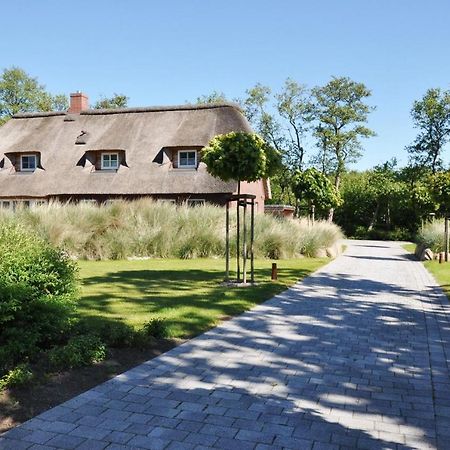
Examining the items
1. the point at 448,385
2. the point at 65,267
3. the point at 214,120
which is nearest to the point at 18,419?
A: the point at 65,267

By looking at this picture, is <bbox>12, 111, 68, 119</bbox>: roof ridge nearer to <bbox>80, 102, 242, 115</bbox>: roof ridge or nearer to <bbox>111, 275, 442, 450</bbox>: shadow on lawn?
<bbox>80, 102, 242, 115</bbox>: roof ridge

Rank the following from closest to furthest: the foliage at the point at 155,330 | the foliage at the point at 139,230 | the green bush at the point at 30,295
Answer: the green bush at the point at 30,295 → the foliage at the point at 155,330 → the foliage at the point at 139,230

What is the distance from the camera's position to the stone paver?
3.49 metres

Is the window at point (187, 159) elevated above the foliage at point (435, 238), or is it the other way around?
the window at point (187, 159)

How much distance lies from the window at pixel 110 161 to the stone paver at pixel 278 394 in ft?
73.6

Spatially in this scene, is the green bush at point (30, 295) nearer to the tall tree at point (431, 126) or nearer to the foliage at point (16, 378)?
the foliage at point (16, 378)

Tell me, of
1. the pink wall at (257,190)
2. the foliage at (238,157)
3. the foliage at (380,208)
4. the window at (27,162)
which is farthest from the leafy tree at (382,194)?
the foliage at (238,157)

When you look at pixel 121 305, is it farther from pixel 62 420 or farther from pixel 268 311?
pixel 62 420

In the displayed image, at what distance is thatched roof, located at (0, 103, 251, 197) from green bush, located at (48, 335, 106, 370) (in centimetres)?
1997

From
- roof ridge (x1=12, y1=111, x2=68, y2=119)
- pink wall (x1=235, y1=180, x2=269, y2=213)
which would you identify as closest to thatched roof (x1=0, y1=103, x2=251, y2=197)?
roof ridge (x1=12, y1=111, x2=68, y2=119)

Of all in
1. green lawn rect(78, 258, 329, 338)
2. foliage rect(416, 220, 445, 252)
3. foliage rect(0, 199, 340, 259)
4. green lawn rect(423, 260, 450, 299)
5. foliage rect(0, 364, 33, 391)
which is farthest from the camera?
foliage rect(416, 220, 445, 252)

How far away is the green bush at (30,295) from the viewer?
477 centimetres

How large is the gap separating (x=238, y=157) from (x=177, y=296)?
3.21m

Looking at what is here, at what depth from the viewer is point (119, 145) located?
28.9 m
